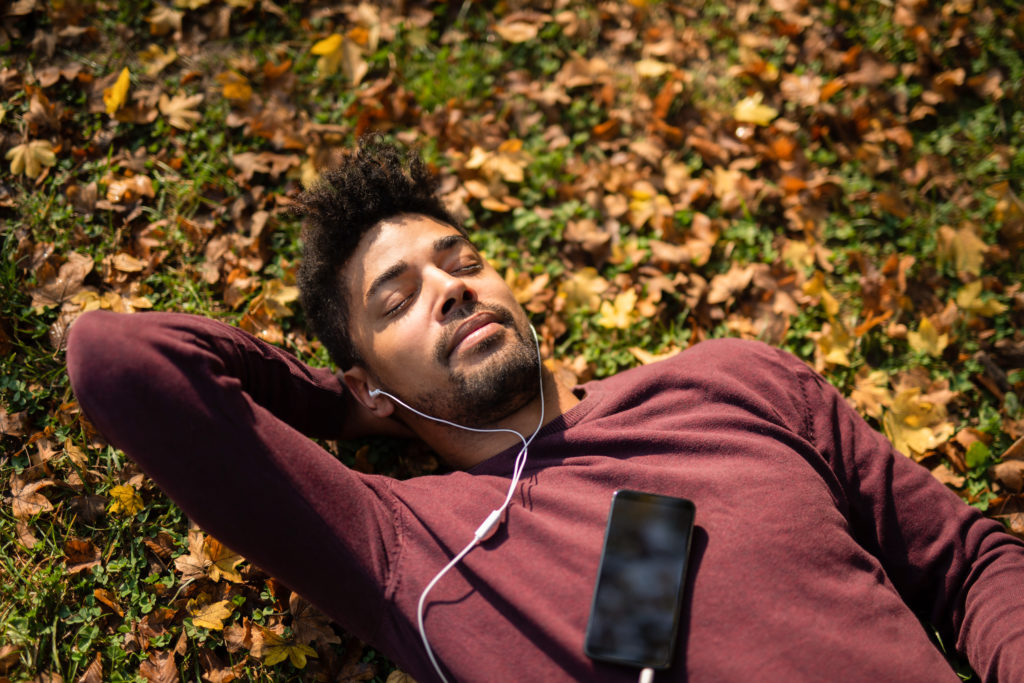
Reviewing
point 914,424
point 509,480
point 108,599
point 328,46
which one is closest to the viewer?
point 509,480

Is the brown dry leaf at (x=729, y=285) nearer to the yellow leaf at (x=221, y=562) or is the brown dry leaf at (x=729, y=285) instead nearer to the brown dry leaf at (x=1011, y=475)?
the brown dry leaf at (x=1011, y=475)

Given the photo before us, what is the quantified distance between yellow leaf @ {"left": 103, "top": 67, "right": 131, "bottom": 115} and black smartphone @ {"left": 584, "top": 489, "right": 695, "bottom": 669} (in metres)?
3.71

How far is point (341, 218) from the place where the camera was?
A: 2.98 metres

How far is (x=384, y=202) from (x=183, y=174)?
5.35 ft

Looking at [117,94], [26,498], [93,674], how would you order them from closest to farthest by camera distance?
[93,674]
[26,498]
[117,94]

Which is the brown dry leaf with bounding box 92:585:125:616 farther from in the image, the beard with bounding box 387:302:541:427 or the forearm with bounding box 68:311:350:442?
the beard with bounding box 387:302:541:427

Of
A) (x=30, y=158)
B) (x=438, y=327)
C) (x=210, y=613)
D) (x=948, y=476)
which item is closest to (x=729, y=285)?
(x=948, y=476)

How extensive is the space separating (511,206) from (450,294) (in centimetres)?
149

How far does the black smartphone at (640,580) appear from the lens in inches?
81.2

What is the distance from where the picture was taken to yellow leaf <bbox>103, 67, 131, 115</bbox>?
3.91m

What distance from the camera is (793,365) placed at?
2.84 meters

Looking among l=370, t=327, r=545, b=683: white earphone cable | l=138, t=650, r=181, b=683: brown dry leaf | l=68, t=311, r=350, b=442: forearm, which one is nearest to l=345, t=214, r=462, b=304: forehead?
l=68, t=311, r=350, b=442: forearm

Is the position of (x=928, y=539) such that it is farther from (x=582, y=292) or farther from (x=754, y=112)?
(x=754, y=112)

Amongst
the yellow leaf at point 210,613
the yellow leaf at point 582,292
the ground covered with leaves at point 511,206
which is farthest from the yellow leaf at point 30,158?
the yellow leaf at point 582,292
